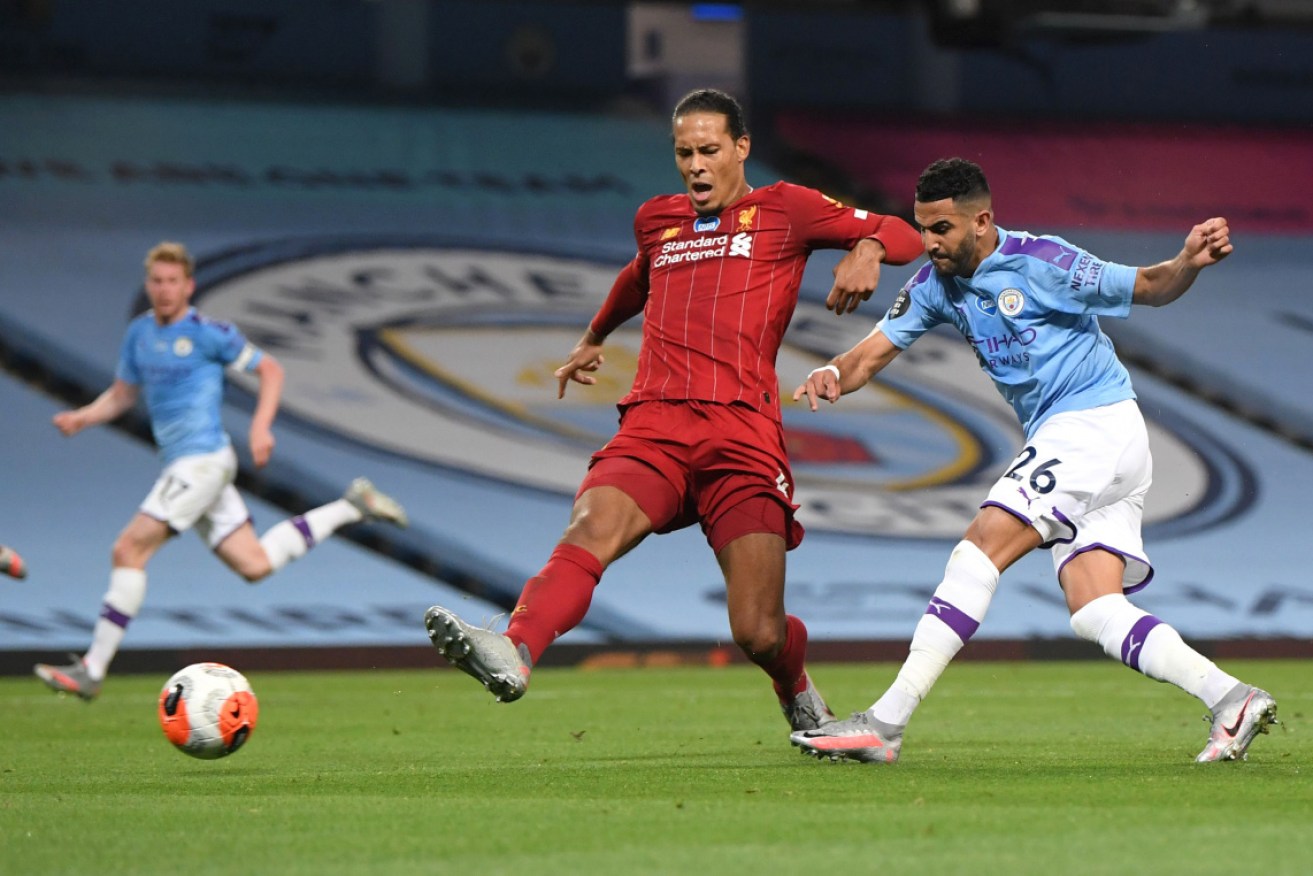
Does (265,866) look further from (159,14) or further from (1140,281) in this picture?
(159,14)

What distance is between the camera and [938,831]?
15.1 ft

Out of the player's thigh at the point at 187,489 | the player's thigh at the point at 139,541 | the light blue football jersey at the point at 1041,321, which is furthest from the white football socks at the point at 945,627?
the player's thigh at the point at 139,541

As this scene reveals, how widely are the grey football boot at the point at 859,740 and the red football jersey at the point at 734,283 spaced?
3.44 feet

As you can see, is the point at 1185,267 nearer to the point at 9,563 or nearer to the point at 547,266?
the point at 9,563

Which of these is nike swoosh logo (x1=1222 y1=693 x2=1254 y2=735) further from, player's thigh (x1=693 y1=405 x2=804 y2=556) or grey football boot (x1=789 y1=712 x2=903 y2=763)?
player's thigh (x1=693 y1=405 x2=804 y2=556)

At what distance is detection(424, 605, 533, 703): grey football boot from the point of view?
5500mm

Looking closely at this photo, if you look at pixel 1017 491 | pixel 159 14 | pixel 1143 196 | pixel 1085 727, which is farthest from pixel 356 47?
pixel 1017 491

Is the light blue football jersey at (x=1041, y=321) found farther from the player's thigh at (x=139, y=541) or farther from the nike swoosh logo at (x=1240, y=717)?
the player's thigh at (x=139, y=541)

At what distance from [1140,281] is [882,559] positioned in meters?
10.1

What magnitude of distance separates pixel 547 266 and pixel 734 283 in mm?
13158

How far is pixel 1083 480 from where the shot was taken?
251 inches

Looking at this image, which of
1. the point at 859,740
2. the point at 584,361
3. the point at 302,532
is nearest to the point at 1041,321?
the point at 859,740

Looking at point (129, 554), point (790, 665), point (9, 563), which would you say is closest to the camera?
point (790, 665)

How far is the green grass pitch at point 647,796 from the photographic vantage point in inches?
169
